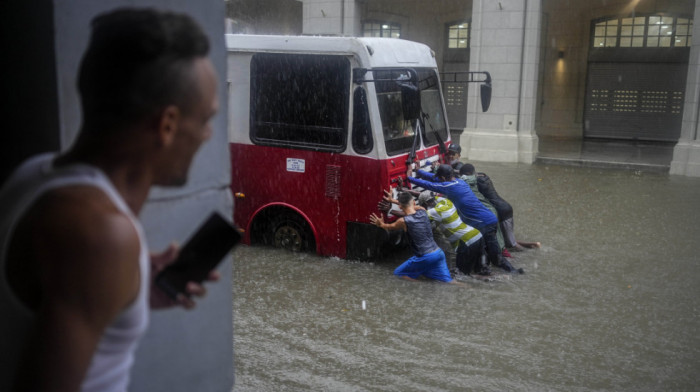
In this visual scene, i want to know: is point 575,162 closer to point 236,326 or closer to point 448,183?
point 448,183

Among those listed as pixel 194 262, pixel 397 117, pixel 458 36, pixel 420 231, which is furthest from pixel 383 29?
pixel 194 262

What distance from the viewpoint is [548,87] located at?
24547 millimetres

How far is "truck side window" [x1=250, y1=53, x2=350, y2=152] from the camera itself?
8125 millimetres

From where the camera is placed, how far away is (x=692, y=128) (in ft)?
53.3

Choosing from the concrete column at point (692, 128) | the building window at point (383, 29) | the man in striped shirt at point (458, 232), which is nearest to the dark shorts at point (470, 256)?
the man in striped shirt at point (458, 232)

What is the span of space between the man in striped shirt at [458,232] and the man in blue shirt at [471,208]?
21 cm

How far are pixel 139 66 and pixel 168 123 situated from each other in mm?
125

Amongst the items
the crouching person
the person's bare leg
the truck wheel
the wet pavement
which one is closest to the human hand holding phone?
the crouching person

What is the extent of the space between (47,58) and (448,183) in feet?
21.8

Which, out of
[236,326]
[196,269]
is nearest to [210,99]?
[196,269]

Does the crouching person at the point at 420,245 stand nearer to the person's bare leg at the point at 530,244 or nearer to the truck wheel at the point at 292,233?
the truck wheel at the point at 292,233

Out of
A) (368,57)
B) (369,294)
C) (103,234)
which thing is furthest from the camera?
(368,57)

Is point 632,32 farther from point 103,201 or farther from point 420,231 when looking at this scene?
point 103,201

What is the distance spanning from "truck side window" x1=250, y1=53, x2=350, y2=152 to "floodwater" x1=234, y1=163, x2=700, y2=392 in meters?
1.60
